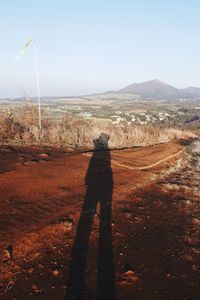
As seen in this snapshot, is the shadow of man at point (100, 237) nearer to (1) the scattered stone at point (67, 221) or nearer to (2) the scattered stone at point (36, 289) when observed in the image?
(1) the scattered stone at point (67, 221)

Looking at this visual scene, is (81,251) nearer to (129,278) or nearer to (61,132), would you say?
(129,278)

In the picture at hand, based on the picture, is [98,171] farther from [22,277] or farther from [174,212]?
[22,277]

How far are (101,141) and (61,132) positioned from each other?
1772 millimetres

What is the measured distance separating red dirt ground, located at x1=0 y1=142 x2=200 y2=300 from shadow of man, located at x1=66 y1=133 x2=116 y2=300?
0.04ft

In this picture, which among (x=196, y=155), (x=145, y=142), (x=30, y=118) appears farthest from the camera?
(x=145, y=142)

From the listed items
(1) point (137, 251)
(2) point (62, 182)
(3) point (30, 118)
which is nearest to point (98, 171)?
(2) point (62, 182)

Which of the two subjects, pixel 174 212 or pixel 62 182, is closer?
pixel 174 212

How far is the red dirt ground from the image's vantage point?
4.64 meters

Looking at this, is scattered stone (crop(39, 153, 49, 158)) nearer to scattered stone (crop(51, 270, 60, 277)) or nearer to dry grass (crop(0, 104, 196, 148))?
dry grass (crop(0, 104, 196, 148))

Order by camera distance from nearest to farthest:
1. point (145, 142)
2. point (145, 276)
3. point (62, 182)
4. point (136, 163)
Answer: point (145, 276) < point (62, 182) < point (136, 163) < point (145, 142)

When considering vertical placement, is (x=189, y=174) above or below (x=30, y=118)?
below

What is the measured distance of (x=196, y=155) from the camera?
14172mm

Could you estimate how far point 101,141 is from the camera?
1512 cm

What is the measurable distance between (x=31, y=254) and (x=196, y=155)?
10.2 metres
